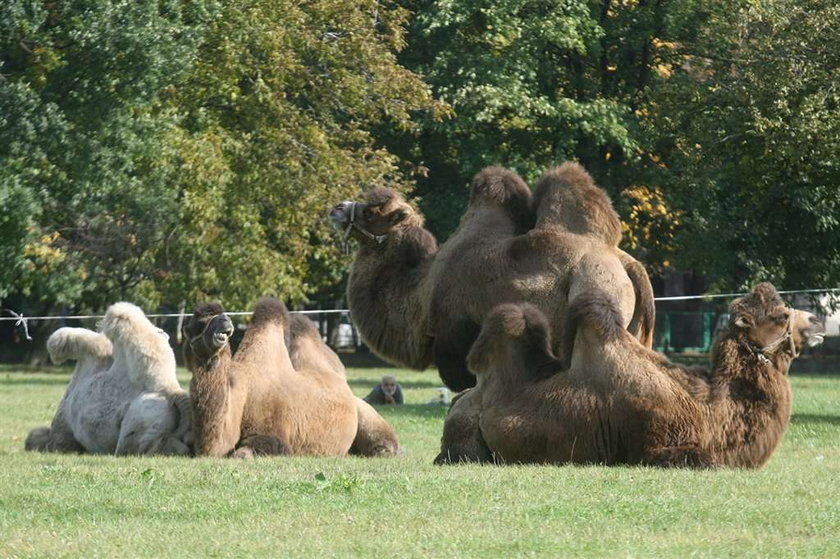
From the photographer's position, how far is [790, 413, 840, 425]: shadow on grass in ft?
64.8

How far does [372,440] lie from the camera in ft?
44.3

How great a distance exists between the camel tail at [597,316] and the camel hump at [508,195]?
7.68ft

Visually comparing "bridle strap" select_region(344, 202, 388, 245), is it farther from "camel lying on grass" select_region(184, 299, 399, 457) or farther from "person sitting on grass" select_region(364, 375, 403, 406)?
"person sitting on grass" select_region(364, 375, 403, 406)

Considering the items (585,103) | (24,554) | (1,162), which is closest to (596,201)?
(24,554)

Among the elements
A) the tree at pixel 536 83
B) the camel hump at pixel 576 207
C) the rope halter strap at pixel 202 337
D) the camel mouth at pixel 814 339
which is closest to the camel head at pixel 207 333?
the rope halter strap at pixel 202 337

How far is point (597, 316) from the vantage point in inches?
390

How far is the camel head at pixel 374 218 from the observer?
43.8 feet

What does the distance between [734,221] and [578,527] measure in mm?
26375

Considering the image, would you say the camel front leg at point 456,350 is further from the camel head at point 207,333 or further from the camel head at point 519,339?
the camel head at point 207,333

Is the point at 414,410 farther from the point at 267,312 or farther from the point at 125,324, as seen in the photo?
the point at 125,324

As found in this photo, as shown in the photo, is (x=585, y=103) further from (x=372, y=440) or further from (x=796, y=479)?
(x=796, y=479)

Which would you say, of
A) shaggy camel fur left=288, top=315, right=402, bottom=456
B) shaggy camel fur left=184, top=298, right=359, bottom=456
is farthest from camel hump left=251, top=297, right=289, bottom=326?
shaggy camel fur left=288, top=315, right=402, bottom=456

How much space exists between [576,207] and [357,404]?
2.95 m

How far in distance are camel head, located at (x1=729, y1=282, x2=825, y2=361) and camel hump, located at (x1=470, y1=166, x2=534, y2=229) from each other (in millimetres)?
2543
